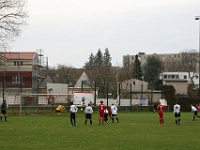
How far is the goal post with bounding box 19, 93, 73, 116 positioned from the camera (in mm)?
58047

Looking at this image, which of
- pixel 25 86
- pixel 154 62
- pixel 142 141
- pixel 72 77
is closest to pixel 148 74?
pixel 154 62

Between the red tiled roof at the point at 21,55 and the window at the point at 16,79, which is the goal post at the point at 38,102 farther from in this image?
the red tiled roof at the point at 21,55

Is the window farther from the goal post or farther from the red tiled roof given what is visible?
the goal post

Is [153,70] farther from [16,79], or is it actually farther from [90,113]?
[90,113]

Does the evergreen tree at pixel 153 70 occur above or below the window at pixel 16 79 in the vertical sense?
above

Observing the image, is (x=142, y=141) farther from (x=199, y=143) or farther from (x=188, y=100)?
(x=188, y=100)

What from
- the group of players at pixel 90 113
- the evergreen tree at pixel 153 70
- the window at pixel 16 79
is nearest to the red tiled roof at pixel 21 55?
the window at pixel 16 79

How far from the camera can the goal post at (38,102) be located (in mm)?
58047

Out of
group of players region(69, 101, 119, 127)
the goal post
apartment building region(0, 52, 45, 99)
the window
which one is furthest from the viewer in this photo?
the window

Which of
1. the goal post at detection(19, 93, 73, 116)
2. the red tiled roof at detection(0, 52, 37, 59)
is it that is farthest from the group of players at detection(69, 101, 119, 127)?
the red tiled roof at detection(0, 52, 37, 59)

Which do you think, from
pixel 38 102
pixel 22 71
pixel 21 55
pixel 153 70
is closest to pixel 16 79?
pixel 22 71

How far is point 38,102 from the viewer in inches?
2384

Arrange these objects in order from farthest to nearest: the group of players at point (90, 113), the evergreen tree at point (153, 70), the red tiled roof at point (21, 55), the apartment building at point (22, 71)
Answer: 1. the evergreen tree at point (153, 70)
2. the red tiled roof at point (21, 55)
3. the apartment building at point (22, 71)
4. the group of players at point (90, 113)

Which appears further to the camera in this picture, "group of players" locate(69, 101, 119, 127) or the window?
the window
